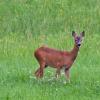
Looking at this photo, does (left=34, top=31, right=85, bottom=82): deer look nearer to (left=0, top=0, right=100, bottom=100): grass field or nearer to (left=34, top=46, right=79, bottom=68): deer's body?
(left=34, top=46, right=79, bottom=68): deer's body

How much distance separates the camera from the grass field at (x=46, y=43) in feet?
34.3

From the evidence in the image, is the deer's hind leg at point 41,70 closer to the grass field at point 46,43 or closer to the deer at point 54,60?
the deer at point 54,60

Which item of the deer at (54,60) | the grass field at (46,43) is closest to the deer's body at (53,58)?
the deer at (54,60)

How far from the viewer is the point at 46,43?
16.6 metres

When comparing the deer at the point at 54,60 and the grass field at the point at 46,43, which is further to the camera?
the deer at the point at 54,60

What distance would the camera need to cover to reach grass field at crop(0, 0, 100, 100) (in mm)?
10461

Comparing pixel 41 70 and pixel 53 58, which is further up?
pixel 53 58

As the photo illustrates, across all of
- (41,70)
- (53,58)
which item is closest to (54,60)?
(53,58)

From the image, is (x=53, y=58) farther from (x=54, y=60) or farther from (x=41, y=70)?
(x=41, y=70)

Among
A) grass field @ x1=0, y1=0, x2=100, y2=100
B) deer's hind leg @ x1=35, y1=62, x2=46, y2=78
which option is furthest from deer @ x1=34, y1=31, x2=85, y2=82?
grass field @ x1=0, y1=0, x2=100, y2=100

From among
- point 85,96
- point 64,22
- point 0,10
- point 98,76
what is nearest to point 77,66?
point 98,76

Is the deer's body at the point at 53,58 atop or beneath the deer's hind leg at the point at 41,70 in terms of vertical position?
atop

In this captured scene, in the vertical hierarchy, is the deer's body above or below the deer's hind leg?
above

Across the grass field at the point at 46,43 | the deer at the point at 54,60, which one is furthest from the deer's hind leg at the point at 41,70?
the grass field at the point at 46,43
